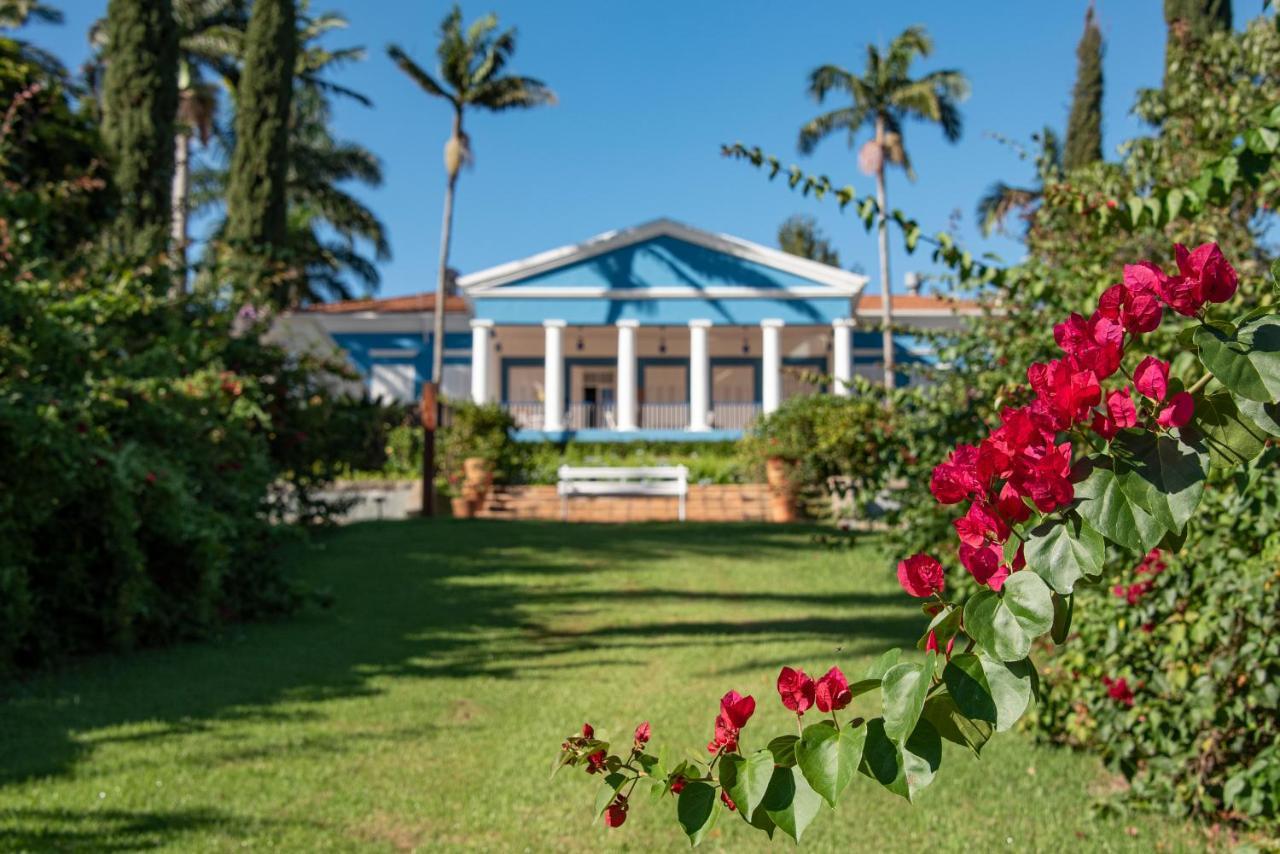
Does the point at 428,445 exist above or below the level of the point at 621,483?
above

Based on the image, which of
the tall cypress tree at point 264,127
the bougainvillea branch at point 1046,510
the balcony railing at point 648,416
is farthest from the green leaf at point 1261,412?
the balcony railing at point 648,416

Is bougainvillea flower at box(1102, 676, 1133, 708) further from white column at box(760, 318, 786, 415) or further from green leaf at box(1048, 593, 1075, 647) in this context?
white column at box(760, 318, 786, 415)

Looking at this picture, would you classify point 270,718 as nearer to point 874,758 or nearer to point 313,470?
point 874,758

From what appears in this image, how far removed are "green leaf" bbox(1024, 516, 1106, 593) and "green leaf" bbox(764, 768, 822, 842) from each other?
12.5 inches

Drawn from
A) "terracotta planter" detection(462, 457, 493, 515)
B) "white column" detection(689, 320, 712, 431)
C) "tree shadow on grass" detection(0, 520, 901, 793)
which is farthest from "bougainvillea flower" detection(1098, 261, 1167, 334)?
"white column" detection(689, 320, 712, 431)

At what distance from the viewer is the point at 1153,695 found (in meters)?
3.71

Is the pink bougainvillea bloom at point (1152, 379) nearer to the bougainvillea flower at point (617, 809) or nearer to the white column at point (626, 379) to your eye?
the bougainvillea flower at point (617, 809)

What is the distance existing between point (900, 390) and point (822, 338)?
2624 cm

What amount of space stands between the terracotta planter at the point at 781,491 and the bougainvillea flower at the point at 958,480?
1539 cm

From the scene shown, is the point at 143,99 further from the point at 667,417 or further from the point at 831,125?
the point at 831,125

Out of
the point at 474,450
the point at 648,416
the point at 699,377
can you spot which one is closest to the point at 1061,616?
the point at 474,450

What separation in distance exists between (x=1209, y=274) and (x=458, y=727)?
4.79 m

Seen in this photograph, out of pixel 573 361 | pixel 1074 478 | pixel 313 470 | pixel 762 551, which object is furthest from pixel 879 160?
pixel 1074 478

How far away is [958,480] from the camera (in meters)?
1.02
